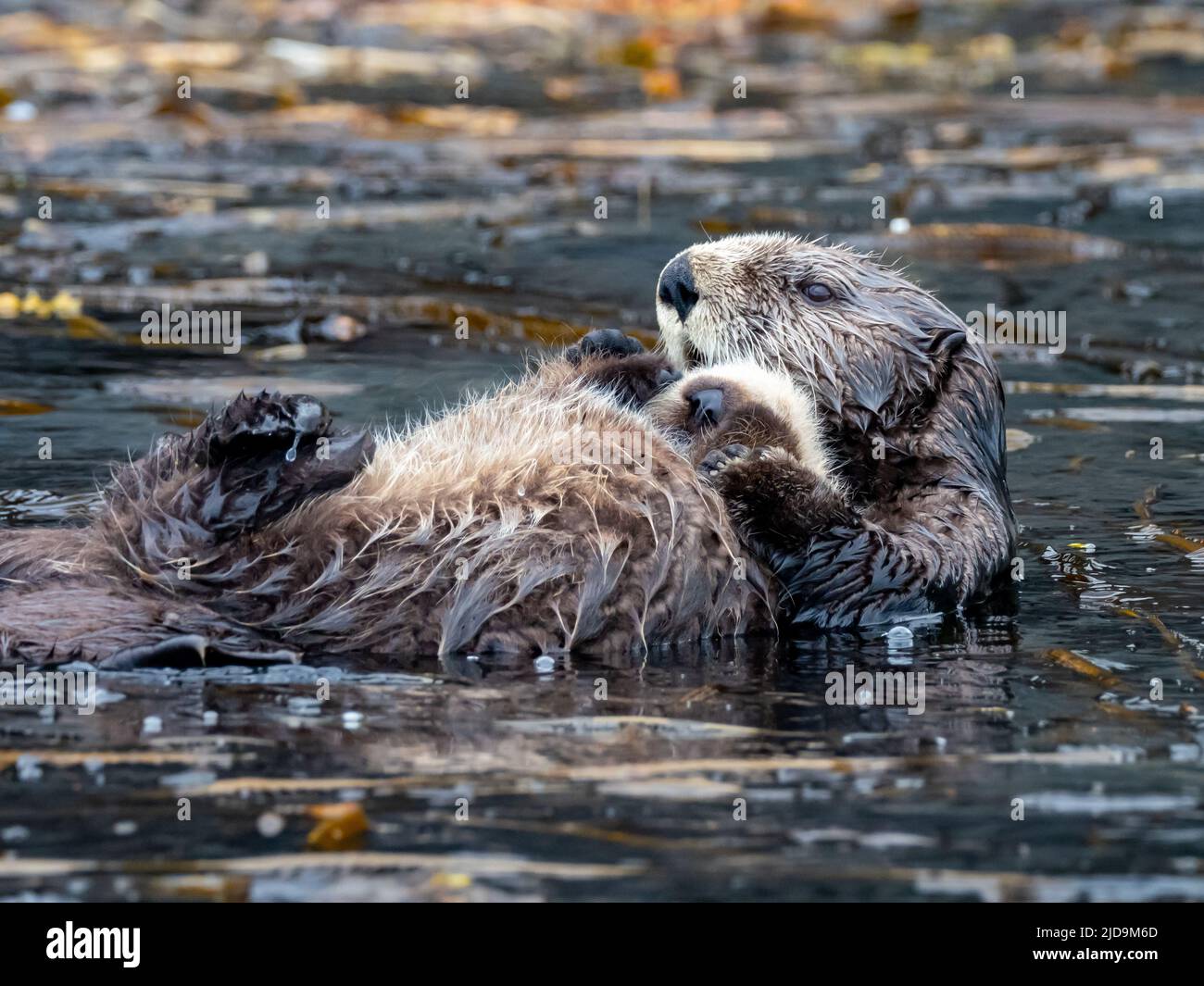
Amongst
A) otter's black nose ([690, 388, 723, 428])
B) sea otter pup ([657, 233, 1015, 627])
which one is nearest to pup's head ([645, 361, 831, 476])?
otter's black nose ([690, 388, 723, 428])

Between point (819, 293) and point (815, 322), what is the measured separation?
133 mm

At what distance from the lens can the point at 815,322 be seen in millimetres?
5766

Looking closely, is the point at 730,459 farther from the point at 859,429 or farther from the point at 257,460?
the point at 257,460

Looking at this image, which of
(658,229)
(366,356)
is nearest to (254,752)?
(366,356)

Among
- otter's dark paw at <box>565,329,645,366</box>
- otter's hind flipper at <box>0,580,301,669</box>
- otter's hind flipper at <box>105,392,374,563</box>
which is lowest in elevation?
otter's hind flipper at <box>0,580,301,669</box>

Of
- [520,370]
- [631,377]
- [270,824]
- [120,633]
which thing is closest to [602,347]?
[631,377]

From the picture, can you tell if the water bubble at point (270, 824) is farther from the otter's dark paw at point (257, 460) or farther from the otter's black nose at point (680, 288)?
the otter's black nose at point (680, 288)

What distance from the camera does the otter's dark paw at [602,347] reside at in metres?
5.75

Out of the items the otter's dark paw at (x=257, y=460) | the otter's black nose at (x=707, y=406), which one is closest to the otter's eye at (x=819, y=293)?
the otter's black nose at (x=707, y=406)

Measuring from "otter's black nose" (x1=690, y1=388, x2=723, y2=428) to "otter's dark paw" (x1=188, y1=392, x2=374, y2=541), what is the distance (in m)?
1.12

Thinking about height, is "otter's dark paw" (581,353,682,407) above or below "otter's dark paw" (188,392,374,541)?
above

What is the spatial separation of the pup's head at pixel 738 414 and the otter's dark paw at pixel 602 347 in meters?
0.39

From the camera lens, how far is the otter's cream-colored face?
567 cm

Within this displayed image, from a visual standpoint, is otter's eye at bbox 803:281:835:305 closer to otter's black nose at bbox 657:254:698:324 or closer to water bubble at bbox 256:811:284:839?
otter's black nose at bbox 657:254:698:324
